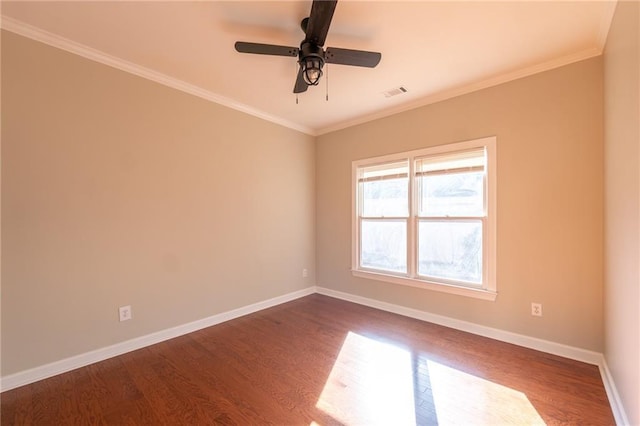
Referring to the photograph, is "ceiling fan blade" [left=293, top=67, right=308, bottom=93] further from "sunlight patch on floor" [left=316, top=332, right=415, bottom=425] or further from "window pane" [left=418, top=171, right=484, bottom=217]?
"sunlight patch on floor" [left=316, top=332, right=415, bottom=425]

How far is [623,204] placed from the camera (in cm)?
163

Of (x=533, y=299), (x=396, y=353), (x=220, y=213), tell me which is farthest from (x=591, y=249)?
(x=220, y=213)

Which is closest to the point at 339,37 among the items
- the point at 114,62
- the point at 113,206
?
the point at 114,62

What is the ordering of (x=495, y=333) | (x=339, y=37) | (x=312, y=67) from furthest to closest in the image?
1. (x=495, y=333)
2. (x=339, y=37)
3. (x=312, y=67)

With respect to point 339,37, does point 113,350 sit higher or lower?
lower

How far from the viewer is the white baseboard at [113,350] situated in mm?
1986

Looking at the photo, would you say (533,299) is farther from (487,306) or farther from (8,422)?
(8,422)

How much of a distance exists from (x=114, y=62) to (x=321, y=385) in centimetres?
323

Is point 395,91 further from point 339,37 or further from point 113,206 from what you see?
point 113,206

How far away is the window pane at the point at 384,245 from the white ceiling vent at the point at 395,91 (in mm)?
1549

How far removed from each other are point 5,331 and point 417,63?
389 centimetres

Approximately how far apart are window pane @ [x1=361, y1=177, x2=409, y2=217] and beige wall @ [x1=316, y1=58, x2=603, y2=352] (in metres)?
0.66

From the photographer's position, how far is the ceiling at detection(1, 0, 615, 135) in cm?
185

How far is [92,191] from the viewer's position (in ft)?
7.62
